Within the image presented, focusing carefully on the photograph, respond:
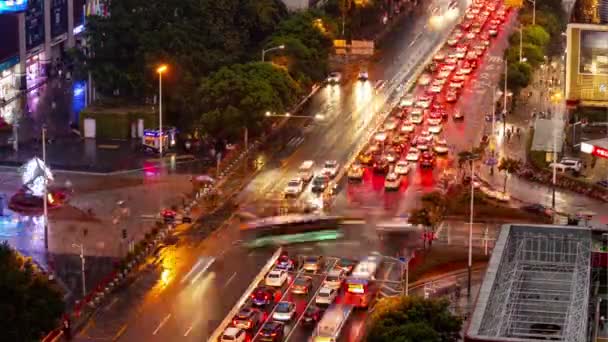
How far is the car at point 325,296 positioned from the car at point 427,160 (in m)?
28.1

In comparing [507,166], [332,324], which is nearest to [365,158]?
[507,166]

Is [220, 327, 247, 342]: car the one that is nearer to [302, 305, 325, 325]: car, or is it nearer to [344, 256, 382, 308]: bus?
[302, 305, 325, 325]: car

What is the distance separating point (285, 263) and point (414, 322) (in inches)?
733

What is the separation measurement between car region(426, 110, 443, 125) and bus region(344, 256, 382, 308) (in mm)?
34871

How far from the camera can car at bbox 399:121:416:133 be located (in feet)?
389

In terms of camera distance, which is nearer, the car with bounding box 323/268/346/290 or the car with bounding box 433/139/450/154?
the car with bounding box 323/268/346/290

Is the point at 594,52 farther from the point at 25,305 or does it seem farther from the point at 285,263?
the point at 25,305

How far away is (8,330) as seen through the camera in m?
70.5

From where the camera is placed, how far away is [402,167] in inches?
4222

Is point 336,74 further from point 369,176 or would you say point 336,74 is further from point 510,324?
point 510,324

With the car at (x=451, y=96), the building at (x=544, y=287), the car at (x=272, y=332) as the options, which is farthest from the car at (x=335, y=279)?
the car at (x=451, y=96)

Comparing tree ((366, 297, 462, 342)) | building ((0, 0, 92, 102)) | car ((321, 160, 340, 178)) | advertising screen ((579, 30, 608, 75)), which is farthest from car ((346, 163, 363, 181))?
tree ((366, 297, 462, 342))

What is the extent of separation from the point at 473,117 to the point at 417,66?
19925mm

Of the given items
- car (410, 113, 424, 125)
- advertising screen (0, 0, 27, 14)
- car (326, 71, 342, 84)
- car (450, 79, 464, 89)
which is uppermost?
advertising screen (0, 0, 27, 14)
